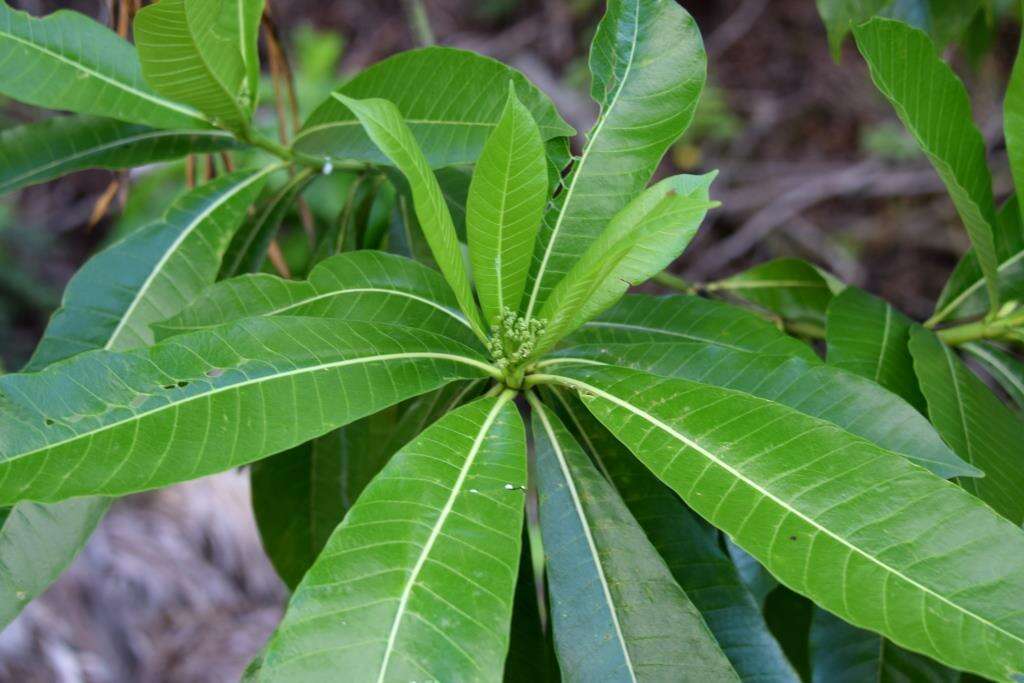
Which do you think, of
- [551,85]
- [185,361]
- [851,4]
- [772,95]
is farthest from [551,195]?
[772,95]

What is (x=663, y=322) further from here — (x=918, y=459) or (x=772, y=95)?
(x=772, y=95)

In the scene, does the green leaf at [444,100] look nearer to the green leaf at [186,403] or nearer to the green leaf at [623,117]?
the green leaf at [623,117]

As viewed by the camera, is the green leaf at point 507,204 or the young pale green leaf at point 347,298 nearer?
the green leaf at point 507,204

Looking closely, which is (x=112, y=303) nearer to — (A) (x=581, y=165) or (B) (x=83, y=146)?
(B) (x=83, y=146)

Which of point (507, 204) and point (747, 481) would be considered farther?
point (507, 204)

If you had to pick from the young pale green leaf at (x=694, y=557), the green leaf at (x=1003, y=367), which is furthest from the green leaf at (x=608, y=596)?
the green leaf at (x=1003, y=367)

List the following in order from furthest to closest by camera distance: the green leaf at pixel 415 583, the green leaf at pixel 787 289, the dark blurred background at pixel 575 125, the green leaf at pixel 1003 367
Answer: the dark blurred background at pixel 575 125 < the green leaf at pixel 787 289 < the green leaf at pixel 1003 367 < the green leaf at pixel 415 583

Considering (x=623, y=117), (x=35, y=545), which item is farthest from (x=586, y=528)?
(x=35, y=545)
